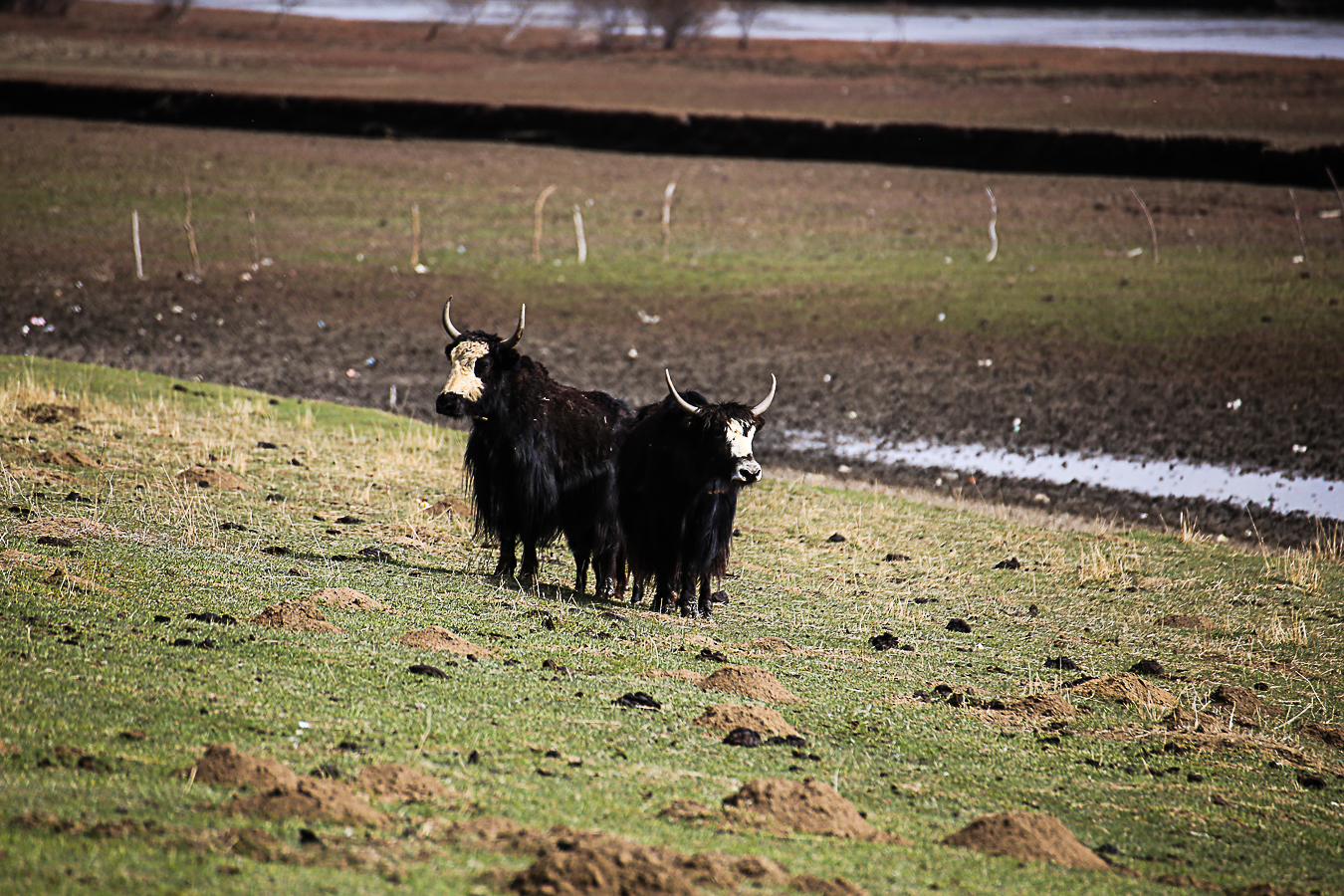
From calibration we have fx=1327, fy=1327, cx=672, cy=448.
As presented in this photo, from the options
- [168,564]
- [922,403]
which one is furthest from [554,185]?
[168,564]

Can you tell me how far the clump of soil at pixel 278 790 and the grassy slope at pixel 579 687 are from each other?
122mm

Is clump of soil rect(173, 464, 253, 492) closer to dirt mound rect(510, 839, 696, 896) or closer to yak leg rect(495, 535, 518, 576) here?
yak leg rect(495, 535, 518, 576)

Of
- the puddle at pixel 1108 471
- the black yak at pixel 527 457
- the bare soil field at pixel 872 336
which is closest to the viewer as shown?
the black yak at pixel 527 457

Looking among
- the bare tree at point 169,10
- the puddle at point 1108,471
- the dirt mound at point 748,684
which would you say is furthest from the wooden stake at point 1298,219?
the bare tree at point 169,10

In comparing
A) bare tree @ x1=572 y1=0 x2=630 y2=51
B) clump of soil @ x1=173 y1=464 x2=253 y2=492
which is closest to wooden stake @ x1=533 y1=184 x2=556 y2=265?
clump of soil @ x1=173 y1=464 x2=253 y2=492

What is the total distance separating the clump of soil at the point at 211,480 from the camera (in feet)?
34.8

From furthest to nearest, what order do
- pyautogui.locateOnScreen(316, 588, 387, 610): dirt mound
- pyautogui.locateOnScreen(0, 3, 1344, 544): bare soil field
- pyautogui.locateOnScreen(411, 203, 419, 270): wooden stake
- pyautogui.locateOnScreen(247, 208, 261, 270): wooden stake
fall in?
pyautogui.locateOnScreen(411, 203, 419, 270): wooden stake, pyautogui.locateOnScreen(247, 208, 261, 270): wooden stake, pyautogui.locateOnScreen(0, 3, 1344, 544): bare soil field, pyautogui.locateOnScreen(316, 588, 387, 610): dirt mound

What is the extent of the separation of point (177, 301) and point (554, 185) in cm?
1249

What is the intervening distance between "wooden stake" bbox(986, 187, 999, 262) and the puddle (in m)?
10.2

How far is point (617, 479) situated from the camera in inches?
389

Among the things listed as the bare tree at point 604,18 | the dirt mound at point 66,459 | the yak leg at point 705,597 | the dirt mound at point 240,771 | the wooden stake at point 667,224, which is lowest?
the yak leg at point 705,597

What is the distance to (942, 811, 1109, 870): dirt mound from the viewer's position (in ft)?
16.0

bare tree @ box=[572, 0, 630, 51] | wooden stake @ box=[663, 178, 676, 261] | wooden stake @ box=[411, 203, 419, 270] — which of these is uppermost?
bare tree @ box=[572, 0, 630, 51]

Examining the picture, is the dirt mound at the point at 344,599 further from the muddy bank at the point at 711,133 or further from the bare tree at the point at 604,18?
the bare tree at the point at 604,18
